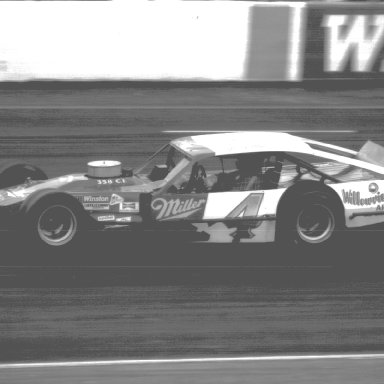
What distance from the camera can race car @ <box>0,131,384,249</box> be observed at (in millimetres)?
9195

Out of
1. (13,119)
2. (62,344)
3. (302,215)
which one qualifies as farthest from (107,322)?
(13,119)

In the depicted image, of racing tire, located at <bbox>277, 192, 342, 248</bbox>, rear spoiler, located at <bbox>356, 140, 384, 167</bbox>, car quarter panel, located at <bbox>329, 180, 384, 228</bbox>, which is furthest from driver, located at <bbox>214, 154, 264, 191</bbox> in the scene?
rear spoiler, located at <bbox>356, 140, 384, 167</bbox>

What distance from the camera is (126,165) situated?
45.4 ft

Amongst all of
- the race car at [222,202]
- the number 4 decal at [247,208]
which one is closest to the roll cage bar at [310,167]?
the race car at [222,202]

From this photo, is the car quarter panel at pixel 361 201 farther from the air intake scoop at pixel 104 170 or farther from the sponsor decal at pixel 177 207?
the air intake scoop at pixel 104 170

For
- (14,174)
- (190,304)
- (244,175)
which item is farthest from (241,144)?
(14,174)

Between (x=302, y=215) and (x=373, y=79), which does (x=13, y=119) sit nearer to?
(x=373, y=79)

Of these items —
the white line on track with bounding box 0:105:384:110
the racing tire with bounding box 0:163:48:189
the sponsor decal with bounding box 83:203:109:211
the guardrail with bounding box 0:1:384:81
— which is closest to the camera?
the sponsor decal with bounding box 83:203:109:211

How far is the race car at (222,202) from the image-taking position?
9.20m

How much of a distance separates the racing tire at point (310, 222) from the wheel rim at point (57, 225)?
1896 millimetres

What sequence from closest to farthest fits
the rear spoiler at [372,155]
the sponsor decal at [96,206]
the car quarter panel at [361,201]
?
the sponsor decal at [96,206], the car quarter panel at [361,201], the rear spoiler at [372,155]

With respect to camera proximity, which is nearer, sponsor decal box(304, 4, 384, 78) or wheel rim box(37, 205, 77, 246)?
wheel rim box(37, 205, 77, 246)

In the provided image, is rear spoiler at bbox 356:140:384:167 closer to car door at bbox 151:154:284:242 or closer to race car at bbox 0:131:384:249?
race car at bbox 0:131:384:249

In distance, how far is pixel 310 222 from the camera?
9352 mm
